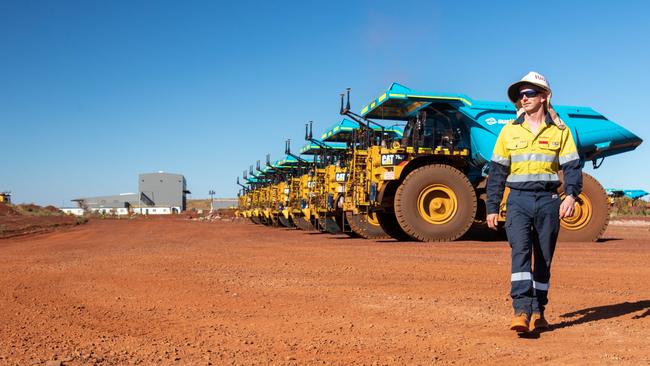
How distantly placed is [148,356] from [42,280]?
4056 millimetres

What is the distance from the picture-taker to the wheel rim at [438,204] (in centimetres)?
1266

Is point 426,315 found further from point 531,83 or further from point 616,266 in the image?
point 616,266

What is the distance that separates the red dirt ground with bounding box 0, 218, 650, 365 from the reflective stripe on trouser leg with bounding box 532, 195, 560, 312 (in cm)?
25

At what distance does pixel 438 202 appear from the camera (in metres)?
12.7

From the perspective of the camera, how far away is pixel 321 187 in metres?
18.0

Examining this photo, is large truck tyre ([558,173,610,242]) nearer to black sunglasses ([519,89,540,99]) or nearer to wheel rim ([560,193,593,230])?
wheel rim ([560,193,593,230])

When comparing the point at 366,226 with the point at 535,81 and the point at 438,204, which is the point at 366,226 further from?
the point at 535,81

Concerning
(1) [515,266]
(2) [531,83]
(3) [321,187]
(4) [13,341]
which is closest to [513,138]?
(2) [531,83]

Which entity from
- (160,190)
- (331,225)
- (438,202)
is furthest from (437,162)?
(160,190)

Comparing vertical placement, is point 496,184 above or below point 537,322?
above

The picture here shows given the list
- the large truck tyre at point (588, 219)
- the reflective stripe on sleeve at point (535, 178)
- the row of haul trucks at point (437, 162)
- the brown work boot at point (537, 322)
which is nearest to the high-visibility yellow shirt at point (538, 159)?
the reflective stripe on sleeve at point (535, 178)

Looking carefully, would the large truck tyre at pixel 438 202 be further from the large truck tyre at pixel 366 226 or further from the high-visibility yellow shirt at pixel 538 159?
the high-visibility yellow shirt at pixel 538 159

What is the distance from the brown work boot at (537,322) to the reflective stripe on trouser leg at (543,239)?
0.18 feet

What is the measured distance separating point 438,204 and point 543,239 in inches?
327
